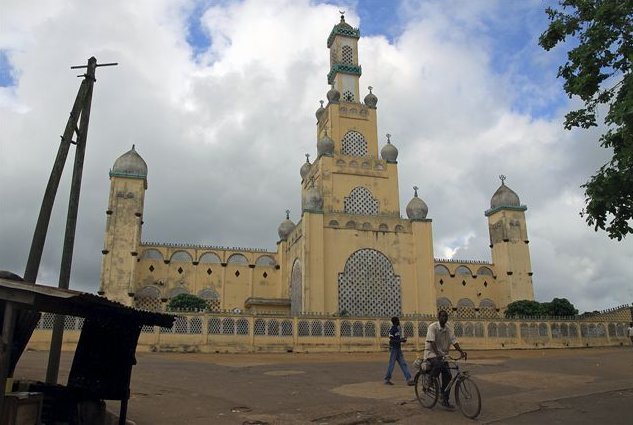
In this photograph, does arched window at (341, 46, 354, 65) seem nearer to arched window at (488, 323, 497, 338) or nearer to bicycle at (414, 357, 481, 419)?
arched window at (488, 323, 497, 338)

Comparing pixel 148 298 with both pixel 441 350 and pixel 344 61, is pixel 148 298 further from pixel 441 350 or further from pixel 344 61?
pixel 441 350

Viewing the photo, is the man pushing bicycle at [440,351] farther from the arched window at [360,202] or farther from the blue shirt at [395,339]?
the arched window at [360,202]

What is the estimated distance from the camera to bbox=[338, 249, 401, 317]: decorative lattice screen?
3188 centimetres

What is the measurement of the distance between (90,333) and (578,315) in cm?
3177

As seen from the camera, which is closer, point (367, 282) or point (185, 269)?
point (367, 282)

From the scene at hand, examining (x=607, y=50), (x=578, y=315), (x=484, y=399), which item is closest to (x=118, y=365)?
(x=484, y=399)

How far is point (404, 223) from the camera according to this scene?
3441 cm

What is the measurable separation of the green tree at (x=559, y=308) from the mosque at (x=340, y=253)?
4.97m

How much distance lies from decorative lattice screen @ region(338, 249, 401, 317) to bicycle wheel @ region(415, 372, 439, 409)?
23.1 meters

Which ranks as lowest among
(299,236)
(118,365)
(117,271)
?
(118,365)

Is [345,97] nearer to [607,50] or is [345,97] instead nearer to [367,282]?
[367,282]

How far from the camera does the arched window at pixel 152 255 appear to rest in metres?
35.4

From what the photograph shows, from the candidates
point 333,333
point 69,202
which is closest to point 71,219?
point 69,202

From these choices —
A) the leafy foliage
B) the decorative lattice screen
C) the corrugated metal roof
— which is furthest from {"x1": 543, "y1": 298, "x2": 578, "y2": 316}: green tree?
the corrugated metal roof
